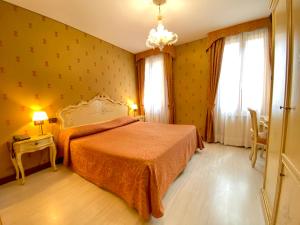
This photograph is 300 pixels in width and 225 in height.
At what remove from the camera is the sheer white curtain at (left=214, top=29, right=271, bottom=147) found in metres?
A: 3.10

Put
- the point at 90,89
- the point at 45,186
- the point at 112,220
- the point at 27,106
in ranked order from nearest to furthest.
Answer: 1. the point at 112,220
2. the point at 45,186
3. the point at 27,106
4. the point at 90,89

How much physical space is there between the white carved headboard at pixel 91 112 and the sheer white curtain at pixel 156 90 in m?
1.02

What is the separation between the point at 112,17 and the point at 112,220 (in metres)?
3.20

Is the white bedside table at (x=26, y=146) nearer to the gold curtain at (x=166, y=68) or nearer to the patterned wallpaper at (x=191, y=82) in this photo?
the gold curtain at (x=166, y=68)

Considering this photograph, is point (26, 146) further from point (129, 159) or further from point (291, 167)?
point (291, 167)

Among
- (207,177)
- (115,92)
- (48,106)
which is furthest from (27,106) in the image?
(207,177)

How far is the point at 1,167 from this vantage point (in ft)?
7.35

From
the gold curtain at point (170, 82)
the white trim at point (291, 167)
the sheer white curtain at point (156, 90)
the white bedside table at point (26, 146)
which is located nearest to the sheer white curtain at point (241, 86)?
the gold curtain at point (170, 82)

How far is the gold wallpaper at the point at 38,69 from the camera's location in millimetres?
2271

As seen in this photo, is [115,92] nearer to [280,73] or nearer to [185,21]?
[185,21]

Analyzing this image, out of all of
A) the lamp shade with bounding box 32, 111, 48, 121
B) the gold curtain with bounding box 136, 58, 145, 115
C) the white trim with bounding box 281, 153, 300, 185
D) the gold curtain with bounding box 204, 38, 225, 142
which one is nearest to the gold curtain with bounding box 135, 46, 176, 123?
the gold curtain with bounding box 136, 58, 145, 115

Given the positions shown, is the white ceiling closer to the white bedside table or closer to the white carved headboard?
the white carved headboard

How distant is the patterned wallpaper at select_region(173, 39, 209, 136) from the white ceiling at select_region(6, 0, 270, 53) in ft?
1.95

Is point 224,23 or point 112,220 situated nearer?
point 112,220
